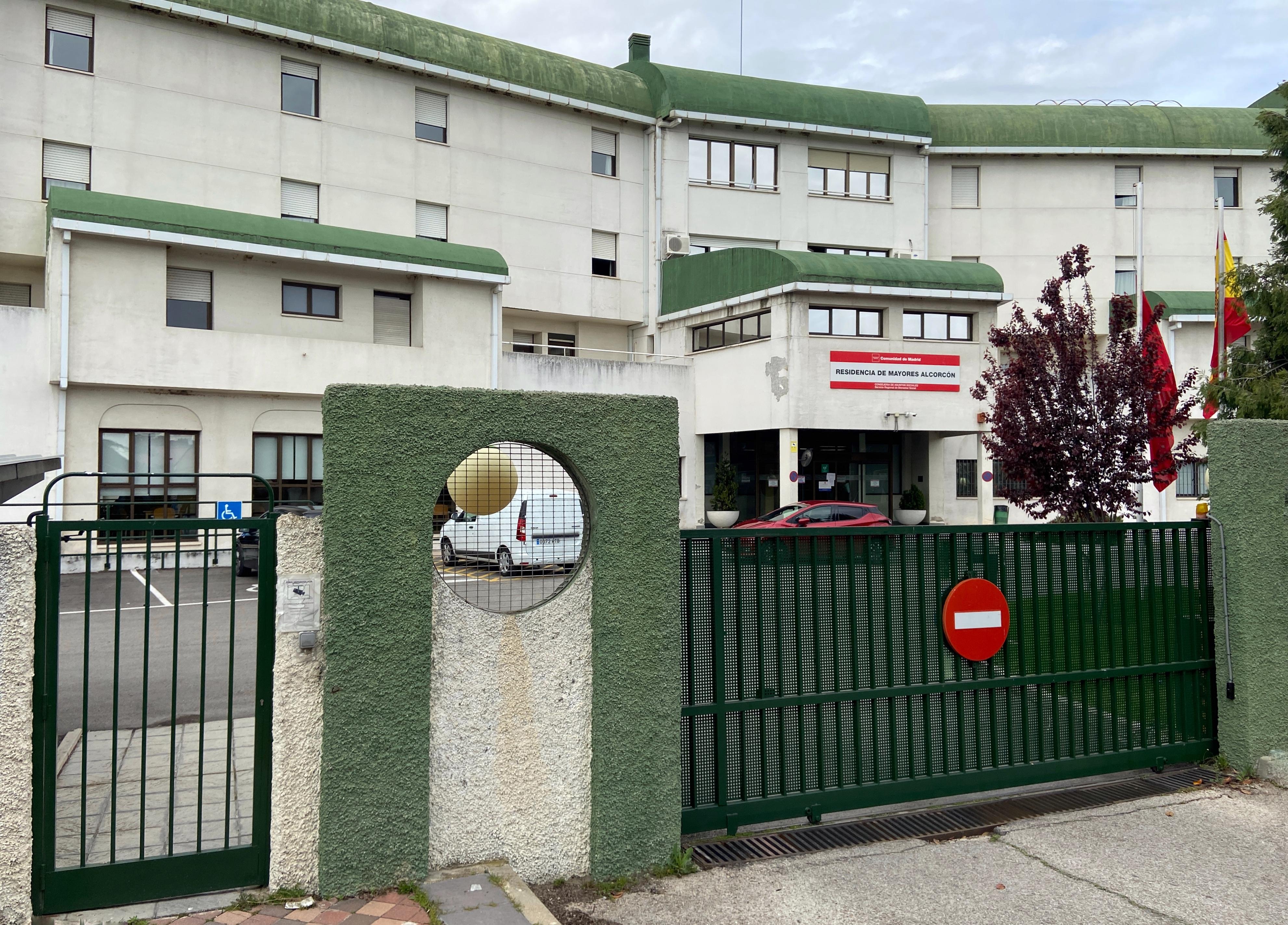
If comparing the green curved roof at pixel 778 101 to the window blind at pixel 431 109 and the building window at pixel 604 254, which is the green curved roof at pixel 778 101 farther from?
the window blind at pixel 431 109

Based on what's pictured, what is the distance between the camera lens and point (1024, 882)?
4.92 meters

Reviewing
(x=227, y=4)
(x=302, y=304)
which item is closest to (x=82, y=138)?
(x=227, y=4)

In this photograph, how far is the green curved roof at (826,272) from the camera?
28.1 m

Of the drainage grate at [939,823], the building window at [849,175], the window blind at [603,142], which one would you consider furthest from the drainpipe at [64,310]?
the building window at [849,175]

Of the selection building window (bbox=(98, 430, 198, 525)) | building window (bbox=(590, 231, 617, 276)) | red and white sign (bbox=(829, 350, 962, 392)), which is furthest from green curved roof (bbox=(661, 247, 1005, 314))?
building window (bbox=(98, 430, 198, 525))

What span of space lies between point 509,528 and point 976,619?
10.2 feet

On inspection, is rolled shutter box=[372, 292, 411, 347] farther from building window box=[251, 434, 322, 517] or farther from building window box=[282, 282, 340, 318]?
building window box=[251, 434, 322, 517]

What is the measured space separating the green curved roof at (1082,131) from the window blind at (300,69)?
71.2 feet

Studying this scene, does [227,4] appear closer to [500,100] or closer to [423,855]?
[500,100]

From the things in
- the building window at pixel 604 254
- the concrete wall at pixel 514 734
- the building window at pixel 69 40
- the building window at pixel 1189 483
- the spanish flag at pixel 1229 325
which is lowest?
the concrete wall at pixel 514 734

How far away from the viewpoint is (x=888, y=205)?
35469mm

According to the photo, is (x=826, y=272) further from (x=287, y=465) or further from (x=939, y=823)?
(x=939, y=823)

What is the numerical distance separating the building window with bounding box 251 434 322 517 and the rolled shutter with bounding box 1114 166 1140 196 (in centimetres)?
3044

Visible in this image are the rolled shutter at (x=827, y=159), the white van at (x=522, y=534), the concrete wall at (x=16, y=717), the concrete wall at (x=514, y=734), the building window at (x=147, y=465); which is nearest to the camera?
the concrete wall at (x=16, y=717)
